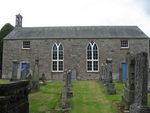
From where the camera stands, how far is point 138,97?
781cm

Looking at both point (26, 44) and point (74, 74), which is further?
point (26, 44)

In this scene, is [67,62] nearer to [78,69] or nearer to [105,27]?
[78,69]

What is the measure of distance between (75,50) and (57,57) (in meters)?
2.73

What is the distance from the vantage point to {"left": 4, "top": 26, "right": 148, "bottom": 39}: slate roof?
30.6m

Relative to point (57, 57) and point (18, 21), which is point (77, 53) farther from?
point (18, 21)

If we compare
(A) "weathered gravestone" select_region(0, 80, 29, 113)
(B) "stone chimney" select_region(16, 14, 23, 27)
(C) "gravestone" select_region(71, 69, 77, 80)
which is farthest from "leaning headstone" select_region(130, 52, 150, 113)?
(B) "stone chimney" select_region(16, 14, 23, 27)

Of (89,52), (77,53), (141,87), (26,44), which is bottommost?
(141,87)

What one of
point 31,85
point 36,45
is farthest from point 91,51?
point 31,85

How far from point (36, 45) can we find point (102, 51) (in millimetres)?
→ 9409

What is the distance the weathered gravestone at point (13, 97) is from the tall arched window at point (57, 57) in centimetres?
2270

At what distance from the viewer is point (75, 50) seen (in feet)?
99.1

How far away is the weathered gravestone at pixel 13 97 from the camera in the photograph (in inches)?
208

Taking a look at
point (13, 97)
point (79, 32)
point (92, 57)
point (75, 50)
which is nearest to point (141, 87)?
point (13, 97)

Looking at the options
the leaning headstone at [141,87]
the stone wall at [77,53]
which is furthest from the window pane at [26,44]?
the leaning headstone at [141,87]
